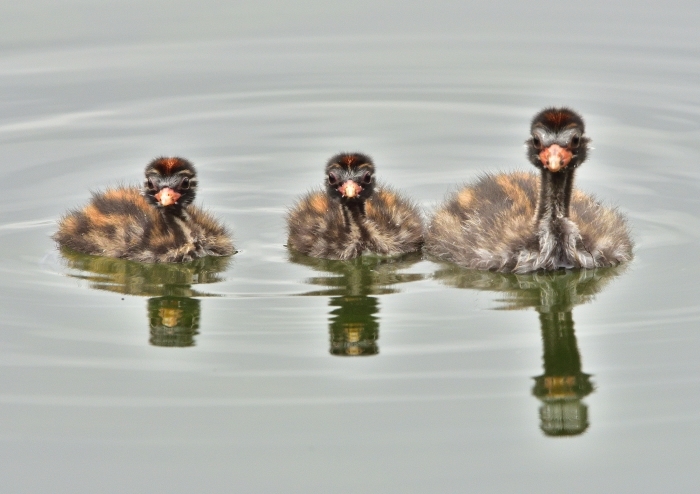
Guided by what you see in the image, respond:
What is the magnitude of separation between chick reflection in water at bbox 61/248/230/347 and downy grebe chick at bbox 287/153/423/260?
626 mm

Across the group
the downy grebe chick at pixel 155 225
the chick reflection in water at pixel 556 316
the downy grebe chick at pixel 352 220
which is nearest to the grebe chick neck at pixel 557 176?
the chick reflection in water at pixel 556 316

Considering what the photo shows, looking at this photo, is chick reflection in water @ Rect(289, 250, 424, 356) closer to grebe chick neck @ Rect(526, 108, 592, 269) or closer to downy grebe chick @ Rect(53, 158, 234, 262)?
downy grebe chick @ Rect(53, 158, 234, 262)

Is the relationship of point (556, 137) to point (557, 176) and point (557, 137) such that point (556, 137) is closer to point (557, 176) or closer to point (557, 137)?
point (557, 137)

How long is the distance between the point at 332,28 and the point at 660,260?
702 centimetres

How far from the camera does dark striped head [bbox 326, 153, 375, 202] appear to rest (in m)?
9.84

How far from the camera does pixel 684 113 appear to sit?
13.1m

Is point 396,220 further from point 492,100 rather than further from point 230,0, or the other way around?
point 230,0

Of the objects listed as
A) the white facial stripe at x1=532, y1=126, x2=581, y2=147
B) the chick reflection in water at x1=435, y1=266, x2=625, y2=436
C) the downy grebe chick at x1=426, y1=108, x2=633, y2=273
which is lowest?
the chick reflection in water at x1=435, y1=266, x2=625, y2=436

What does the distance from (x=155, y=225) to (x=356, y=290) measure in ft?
5.36

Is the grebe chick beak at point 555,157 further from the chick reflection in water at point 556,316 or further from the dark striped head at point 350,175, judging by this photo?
the dark striped head at point 350,175

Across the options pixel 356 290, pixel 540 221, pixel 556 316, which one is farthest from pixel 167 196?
pixel 556 316

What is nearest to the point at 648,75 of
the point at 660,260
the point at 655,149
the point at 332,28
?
the point at 655,149

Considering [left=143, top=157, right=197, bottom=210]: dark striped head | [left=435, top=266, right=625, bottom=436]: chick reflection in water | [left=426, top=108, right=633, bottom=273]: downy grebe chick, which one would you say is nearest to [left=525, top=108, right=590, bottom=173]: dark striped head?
[left=426, top=108, right=633, bottom=273]: downy grebe chick

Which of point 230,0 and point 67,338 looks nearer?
point 67,338
